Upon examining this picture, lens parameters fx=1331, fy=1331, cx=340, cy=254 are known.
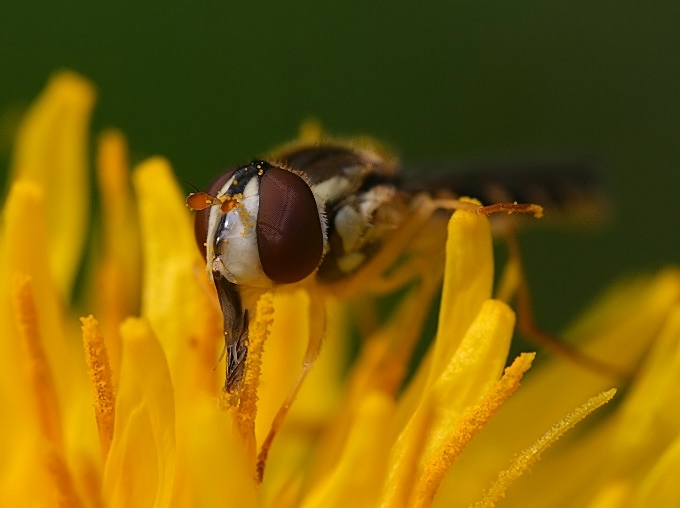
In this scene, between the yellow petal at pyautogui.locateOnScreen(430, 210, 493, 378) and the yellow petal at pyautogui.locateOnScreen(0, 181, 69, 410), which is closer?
the yellow petal at pyautogui.locateOnScreen(430, 210, 493, 378)

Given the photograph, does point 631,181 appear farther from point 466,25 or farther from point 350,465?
point 350,465

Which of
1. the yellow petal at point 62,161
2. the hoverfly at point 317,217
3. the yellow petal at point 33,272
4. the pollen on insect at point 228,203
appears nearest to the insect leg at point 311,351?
the hoverfly at point 317,217

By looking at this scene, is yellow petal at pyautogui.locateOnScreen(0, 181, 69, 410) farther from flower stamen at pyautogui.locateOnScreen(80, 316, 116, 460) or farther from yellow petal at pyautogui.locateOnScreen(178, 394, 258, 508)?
yellow petal at pyautogui.locateOnScreen(178, 394, 258, 508)

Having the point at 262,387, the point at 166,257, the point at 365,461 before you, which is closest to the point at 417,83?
the point at 166,257

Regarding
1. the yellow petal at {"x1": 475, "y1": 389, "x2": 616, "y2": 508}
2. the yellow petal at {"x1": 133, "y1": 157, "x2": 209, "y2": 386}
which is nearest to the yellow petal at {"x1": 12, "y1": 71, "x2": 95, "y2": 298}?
the yellow petal at {"x1": 133, "y1": 157, "x2": 209, "y2": 386}

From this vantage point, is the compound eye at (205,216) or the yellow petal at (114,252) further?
the yellow petal at (114,252)

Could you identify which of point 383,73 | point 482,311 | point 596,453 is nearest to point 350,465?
point 482,311

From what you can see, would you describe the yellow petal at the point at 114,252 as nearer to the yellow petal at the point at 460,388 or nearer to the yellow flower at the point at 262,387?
the yellow flower at the point at 262,387
